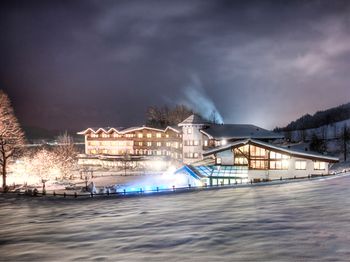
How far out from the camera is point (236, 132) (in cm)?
5312

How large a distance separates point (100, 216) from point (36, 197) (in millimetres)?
15299

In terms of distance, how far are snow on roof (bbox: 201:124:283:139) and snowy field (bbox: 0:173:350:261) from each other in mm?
35279

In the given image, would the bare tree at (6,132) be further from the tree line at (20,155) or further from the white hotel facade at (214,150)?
the white hotel facade at (214,150)

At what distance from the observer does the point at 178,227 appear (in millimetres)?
11938

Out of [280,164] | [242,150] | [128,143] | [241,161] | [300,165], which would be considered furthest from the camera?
[128,143]

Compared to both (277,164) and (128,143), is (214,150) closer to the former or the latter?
(277,164)

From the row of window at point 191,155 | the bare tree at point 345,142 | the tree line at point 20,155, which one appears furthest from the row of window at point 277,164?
the bare tree at point 345,142

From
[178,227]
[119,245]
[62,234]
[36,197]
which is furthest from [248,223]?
[36,197]

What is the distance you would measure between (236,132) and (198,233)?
143 feet

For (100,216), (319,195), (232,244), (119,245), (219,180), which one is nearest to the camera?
(232,244)

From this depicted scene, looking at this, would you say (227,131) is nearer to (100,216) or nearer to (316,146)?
(316,146)

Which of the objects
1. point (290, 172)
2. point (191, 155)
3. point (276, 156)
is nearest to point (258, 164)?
point (276, 156)

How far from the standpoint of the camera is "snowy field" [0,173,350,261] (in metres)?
8.53

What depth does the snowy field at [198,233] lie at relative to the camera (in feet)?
28.0
